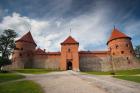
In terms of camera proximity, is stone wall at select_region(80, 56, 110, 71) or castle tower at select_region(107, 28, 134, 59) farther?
castle tower at select_region(107, 28, 134, 59)

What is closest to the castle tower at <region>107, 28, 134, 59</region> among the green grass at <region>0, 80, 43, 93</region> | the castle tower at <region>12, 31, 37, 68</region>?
the castle tower at <region>12, 31, 37, 68</region>

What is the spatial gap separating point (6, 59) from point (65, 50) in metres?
15.8

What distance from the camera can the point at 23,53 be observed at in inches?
1645

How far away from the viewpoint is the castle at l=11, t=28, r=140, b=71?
132ft

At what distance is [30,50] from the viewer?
1694 inches

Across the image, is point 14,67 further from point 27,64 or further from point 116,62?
point 116,62

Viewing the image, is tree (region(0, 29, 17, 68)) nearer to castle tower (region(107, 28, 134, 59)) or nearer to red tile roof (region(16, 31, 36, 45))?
red tile roof (region(16, 31, 36, 45))

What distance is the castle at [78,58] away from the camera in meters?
40.3

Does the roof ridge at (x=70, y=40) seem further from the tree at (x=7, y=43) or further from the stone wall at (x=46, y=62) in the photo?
the tree at (x=7, y=43)

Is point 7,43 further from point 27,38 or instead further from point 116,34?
point 116,34

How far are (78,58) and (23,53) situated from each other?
53.0ft

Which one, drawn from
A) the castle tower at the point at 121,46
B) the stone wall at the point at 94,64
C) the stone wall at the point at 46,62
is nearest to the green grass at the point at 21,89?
the stone wall at the point at 46,62

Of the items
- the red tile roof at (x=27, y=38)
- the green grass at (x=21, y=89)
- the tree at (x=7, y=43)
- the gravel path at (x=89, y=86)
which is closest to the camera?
the gravel path at (x=89, y=86)

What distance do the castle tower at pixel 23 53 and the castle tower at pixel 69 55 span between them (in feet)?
31.0
